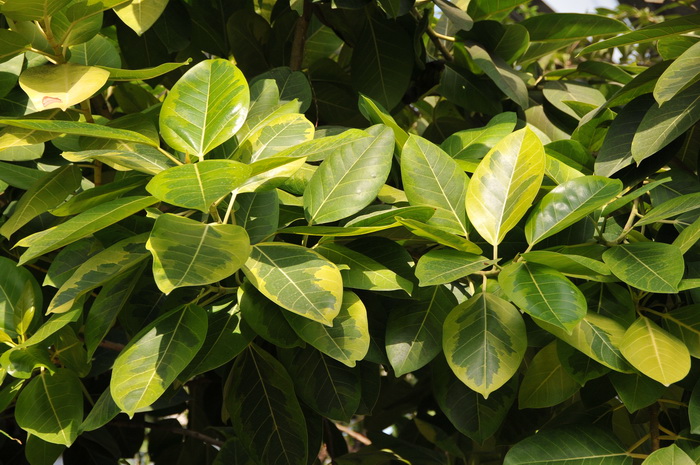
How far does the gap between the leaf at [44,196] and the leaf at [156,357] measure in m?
0.23

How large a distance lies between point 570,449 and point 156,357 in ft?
1.64

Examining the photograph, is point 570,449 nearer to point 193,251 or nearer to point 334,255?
point 334,255

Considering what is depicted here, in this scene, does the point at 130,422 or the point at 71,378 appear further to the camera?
the point at 130,422

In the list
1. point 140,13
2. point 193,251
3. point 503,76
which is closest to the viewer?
point 193,251

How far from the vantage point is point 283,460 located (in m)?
0.90

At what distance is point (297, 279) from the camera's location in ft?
2.30

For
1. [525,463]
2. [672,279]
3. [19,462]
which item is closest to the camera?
[672,279]

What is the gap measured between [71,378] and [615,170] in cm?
73

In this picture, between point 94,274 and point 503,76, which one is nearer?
point 94,274

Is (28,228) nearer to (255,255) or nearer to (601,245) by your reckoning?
(255,255)

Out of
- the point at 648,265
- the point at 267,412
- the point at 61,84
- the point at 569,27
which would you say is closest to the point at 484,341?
the point at 648,265

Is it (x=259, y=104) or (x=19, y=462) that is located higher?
(x=259, y=104)

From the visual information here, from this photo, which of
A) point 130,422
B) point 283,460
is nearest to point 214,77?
point 283,460

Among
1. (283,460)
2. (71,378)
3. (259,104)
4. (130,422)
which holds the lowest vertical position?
(130,422)
